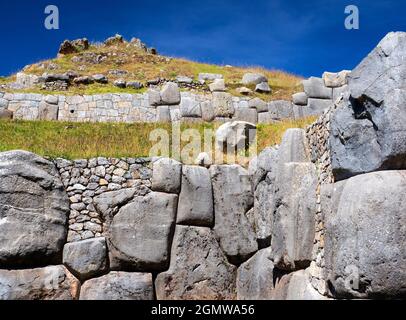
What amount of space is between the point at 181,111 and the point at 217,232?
816 centimetres

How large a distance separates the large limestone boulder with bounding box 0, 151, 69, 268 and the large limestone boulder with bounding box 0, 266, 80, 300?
189 mm

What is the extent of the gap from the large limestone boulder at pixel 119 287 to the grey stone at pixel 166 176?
1832mm

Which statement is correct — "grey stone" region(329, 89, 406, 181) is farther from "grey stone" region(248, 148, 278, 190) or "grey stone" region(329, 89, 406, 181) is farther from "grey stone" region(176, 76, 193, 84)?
"grey stone" region(176, 76, 193, 84)

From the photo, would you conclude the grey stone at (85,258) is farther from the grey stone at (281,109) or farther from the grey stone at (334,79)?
the grey stone at (334,79)

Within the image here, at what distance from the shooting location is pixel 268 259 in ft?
34.9

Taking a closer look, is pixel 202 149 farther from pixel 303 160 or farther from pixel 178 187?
pixel 303 160

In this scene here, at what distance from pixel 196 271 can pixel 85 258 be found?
228 cm

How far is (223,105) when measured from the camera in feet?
64.8

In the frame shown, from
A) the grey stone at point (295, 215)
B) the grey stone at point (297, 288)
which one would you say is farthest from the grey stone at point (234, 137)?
the grey stone at point (297, 288)

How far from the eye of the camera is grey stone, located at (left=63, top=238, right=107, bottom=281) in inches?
423

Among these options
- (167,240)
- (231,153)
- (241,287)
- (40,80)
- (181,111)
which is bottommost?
(241,287)

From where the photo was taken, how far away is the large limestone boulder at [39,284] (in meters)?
10.2

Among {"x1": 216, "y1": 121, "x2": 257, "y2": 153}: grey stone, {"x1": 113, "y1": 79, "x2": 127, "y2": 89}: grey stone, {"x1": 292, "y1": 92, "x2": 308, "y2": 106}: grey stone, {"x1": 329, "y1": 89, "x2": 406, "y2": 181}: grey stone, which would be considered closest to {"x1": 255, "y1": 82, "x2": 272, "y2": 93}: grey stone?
{"x1": 292, "y1": 92, "x2": 308, "y2": 106}: grey stone

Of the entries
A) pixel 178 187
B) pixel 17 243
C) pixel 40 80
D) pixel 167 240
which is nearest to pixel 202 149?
pixel 178 187
